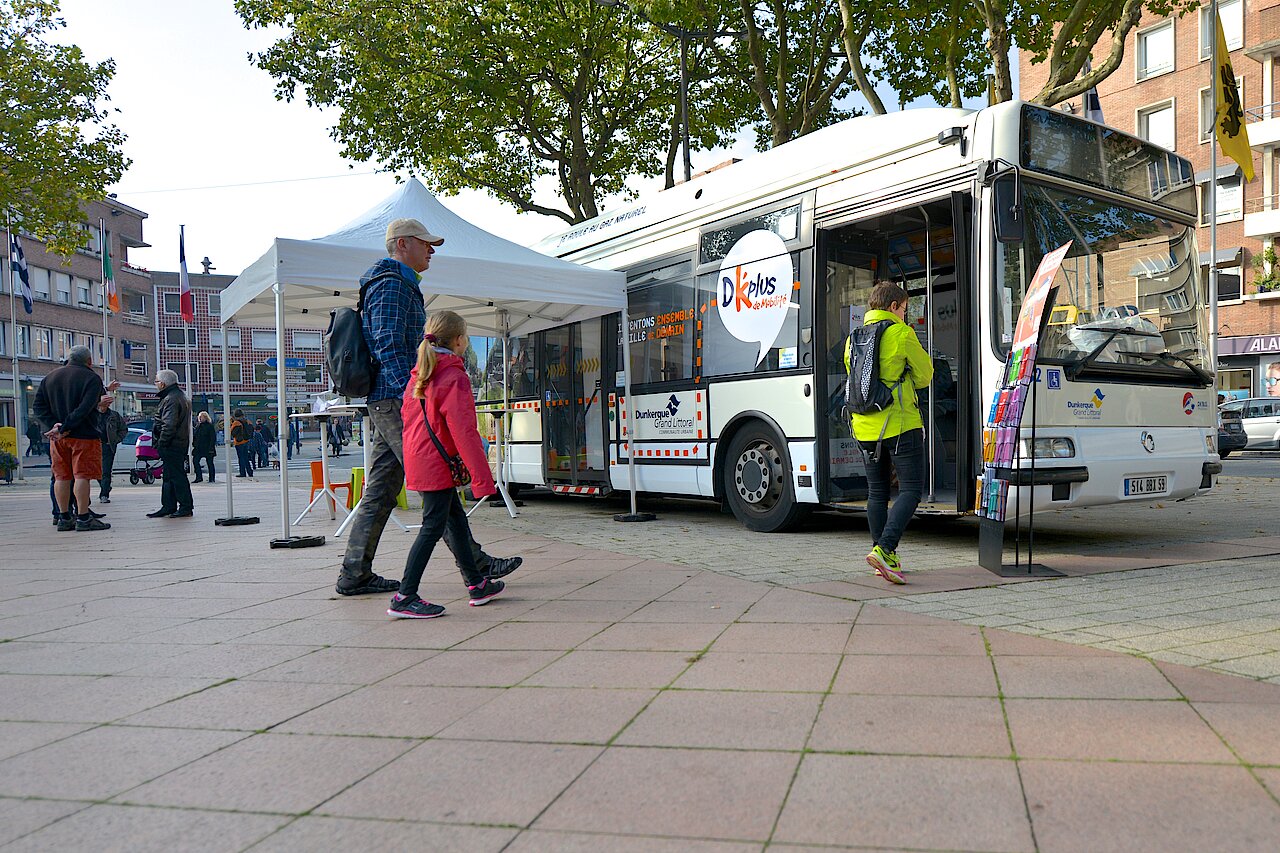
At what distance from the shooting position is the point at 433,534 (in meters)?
5.19

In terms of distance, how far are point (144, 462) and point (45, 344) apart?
30099mm

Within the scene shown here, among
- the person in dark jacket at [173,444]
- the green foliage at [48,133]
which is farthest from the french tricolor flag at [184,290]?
the person in dark jacket at [173,444]

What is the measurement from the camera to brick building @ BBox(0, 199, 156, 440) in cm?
4675

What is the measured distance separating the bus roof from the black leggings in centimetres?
446

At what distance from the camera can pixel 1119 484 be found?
706 centimetres

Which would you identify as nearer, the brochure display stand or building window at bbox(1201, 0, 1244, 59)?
the brochure display stand

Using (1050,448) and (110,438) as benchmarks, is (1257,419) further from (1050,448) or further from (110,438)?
(110,438)

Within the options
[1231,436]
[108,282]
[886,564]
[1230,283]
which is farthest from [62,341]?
[886,564]

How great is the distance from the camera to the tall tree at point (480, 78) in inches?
725

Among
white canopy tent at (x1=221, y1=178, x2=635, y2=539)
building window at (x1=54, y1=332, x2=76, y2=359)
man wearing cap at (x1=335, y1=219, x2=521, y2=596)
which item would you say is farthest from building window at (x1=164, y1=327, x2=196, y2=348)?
man wearing cap at (x1=335, y1=219, x2=521, y2=596)

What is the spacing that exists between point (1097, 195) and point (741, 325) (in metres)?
3.05

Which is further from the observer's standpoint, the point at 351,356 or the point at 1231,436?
the point at 1231,436

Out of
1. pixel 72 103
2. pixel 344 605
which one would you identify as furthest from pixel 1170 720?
pixel 72 103

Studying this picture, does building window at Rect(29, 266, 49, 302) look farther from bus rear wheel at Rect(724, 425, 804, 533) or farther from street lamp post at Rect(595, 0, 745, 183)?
bus rear wheel at Rect(724, 425, 804, 533)
